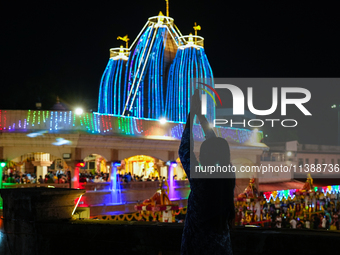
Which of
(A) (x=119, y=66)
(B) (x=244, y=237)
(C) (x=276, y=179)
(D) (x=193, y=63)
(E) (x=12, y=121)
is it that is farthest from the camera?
(C) (x=276, y=179)

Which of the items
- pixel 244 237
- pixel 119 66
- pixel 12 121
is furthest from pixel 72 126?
pixel 244 237

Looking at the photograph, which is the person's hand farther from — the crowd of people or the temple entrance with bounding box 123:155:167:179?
the temple entrance with bounding box 123:155:167:179

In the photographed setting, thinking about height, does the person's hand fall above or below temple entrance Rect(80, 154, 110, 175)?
above

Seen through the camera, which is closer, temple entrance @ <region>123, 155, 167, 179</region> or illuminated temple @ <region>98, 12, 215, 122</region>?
illuminated temple @ <region>98, 12, 215, 122</region>

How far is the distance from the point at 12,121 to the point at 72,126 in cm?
253

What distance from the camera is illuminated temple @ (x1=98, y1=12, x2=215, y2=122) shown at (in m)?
20.9

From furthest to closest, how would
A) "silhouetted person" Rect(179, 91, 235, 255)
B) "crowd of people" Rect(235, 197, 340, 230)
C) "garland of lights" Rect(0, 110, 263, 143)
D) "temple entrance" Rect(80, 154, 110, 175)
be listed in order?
"temple entrance" Rect(80, 154, 110, 175)
"garland of lights" Rect(0, 110, 263, 143)
"crowd of people" Rect(235, 197, 340, 230)
"silhouetted person" Rect(179, 91, 235, 255)

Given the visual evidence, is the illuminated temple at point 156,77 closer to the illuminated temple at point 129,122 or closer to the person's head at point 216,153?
the illuminated temple at point 129,122

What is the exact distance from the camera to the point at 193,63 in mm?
20938

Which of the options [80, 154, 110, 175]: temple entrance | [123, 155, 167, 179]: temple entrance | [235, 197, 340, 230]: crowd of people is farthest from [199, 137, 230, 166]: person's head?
[80, 154, 110, 175]: temple entrance

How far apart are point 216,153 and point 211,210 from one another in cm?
43

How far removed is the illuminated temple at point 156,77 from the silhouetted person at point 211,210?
17.2m

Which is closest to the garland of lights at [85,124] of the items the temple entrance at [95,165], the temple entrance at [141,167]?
the temple entrance at [141,167]

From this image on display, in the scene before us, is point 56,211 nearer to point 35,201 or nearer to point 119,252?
point 35,201
